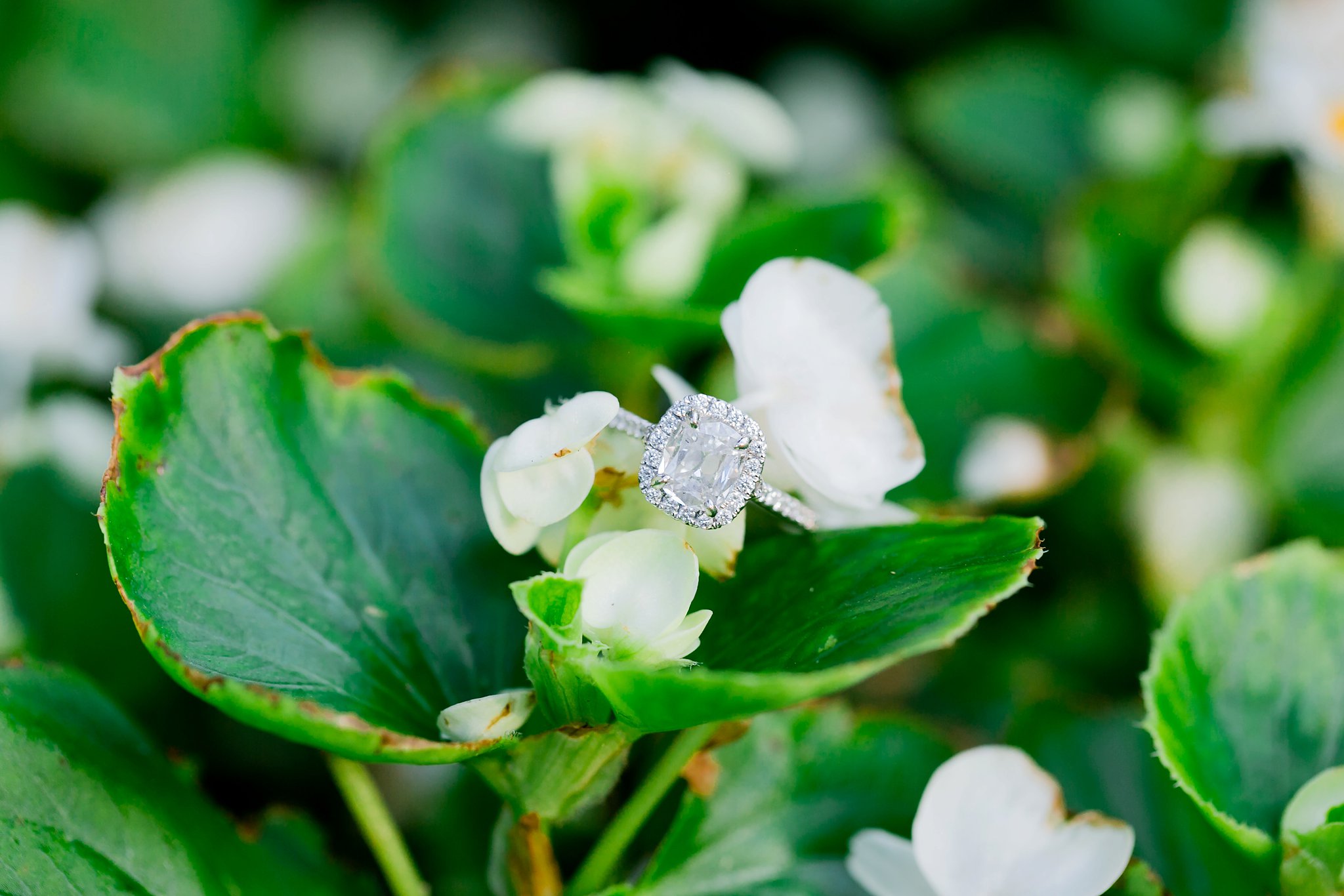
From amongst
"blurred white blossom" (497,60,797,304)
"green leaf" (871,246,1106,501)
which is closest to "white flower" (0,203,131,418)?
"blurred white blossom" (497,60,797,304)

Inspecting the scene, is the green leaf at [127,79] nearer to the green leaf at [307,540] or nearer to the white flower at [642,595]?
the green leaf at [307,540]

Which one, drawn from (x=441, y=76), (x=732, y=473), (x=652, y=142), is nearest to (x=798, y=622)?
(x=732, y=473)

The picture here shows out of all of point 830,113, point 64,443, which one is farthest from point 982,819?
point 830,113

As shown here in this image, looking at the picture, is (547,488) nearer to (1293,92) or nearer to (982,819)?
(982,819)

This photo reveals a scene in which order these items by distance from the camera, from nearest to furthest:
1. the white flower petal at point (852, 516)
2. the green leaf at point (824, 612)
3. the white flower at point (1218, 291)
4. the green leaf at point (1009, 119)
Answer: the green leaf at point (824, 612)
the white flower petal at point (852, 516)
the white flower at point (1218, 291)
the green leaf at point (1009, 119)

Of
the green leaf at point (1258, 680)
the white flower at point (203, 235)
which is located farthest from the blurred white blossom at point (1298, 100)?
the white flower at point (203, 235)

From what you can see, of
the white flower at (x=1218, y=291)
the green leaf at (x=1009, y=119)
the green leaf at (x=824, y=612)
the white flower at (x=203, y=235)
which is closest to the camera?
the green leaf at (x=824, y=612)
